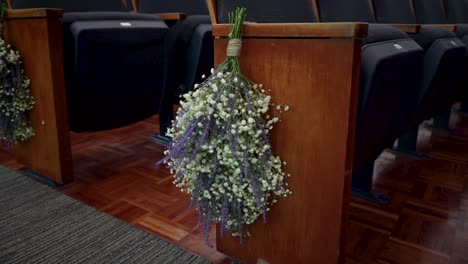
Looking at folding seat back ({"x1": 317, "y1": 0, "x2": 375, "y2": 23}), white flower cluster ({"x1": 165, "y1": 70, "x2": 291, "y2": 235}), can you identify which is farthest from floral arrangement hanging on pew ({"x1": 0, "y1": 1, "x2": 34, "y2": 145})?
folding seat back ({"x1": 317, "y1": 0, "x2": 375, "y2": 23})

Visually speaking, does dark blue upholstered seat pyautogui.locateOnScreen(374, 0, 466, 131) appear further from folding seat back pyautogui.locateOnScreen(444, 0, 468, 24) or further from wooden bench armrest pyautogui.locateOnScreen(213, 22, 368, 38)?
folding seat back pyautogui.locateOnScreen(444, 0, 468, 24)

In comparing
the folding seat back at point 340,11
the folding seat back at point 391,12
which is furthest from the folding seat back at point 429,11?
the folding seat back at point 340,11

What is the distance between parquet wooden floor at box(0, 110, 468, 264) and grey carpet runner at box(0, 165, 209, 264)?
0.06m

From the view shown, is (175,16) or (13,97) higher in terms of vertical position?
(175,16)

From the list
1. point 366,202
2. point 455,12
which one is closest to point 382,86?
point 366,202

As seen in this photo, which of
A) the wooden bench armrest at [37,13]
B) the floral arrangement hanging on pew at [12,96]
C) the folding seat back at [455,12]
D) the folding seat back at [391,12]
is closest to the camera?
the wooden bench armrest at [37,13]

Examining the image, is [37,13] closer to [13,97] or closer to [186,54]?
[13,97]

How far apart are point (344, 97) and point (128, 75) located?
983mm

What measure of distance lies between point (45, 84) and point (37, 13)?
243mm

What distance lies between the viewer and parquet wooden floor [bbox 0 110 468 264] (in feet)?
3.83

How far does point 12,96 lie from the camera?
4.96 ft

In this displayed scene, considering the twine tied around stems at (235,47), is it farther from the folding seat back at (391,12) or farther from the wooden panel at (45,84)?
the folding seat back at (391,12)

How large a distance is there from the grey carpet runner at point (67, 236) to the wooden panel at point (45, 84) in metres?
0.16

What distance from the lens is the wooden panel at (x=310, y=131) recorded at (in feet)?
2.61
